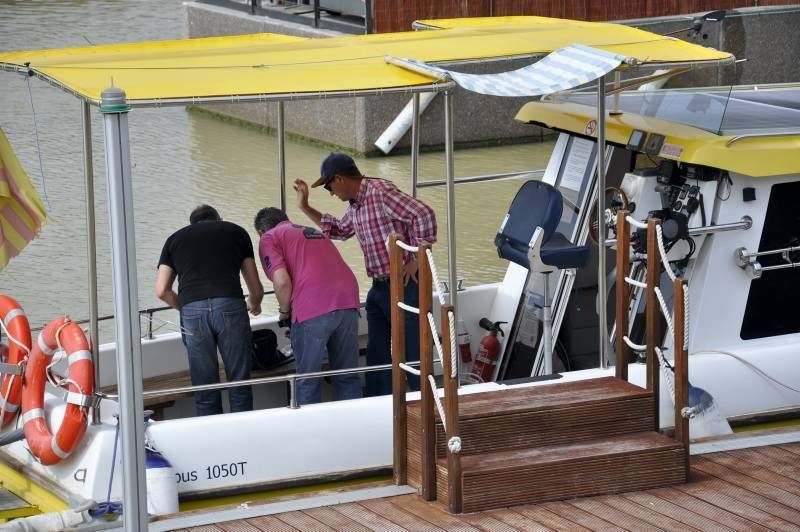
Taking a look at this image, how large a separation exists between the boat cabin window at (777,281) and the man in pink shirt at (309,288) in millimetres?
2117

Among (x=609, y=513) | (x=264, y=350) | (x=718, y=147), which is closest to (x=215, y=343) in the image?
(x=264, y=350)

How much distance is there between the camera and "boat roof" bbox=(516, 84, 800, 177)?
7.07 m

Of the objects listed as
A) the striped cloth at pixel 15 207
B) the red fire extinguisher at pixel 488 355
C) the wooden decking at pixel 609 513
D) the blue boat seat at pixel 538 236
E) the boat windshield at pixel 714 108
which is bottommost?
the wooden decking at pixel 609 513

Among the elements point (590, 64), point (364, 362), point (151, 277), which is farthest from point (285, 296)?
point (151, 277)

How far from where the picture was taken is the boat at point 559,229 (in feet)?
20.5

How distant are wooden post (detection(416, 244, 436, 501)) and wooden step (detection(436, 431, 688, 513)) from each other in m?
0.05

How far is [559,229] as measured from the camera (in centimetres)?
795

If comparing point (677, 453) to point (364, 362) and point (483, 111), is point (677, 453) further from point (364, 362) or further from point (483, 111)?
point (483, 111)

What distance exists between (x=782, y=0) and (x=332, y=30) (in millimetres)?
6491

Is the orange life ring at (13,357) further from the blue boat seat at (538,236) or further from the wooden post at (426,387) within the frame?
the blue boat seat at (538,236)

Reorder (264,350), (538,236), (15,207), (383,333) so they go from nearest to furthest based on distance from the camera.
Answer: (15,207), (538,236), (383,333), (264,350)

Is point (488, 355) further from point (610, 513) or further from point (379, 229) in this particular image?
point (610, 513)

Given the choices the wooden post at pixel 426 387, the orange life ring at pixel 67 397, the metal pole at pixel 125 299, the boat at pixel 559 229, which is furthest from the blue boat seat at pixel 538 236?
the metal pole at pixel 125 299

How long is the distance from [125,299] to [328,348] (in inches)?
107
